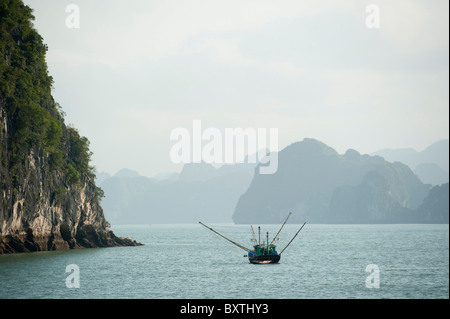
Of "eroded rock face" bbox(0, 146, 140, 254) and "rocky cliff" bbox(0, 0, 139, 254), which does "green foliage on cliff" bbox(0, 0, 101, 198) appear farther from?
"eroded rock face" bbox(0, 146, 140, 254)

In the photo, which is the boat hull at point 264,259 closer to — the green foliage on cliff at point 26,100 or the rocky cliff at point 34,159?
the rocky cliff at point 34,159

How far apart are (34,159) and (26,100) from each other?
7115mm

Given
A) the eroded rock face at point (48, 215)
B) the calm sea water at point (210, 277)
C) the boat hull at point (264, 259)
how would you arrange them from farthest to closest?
the eroded rock face at point (48, 215), the boat hull at point (264, 259), the calm sea water at point (210, 277)

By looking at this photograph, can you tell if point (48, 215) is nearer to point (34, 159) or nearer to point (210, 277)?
point (34, 159)

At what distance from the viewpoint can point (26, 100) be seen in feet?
220

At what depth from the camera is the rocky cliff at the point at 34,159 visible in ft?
208

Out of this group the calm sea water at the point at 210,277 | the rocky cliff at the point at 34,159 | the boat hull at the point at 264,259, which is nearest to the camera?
the calm sea water at the point at 210,277

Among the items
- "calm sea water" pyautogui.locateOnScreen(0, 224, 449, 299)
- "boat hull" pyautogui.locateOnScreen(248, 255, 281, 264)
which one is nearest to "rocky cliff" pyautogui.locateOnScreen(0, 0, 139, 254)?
"calm sea water" pyautogui.locateOnScreen(0, 224, 449, 299)

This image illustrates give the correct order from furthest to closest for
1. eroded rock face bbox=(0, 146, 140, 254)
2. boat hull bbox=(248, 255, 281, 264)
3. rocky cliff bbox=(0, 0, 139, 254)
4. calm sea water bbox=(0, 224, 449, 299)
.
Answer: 1. rocky cliff bbox=(0, 0, 139, 254)
2. eroded rock face bbox=(0, 146, 140, 254)
3. boat hull bbox=(248, 255, 281, 264)
4. calm sea water bbox=(0, 224, 449, 299)

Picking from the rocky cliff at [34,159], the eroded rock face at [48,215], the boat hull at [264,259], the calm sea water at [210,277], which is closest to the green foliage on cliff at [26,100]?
the rocky cliff at [34,159]

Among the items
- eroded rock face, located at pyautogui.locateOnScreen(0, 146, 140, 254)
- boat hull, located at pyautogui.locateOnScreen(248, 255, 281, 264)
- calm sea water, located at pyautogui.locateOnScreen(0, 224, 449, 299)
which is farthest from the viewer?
eroded rock face, located at pyautogui.locateOnScreen(0, 146, 140, 254)

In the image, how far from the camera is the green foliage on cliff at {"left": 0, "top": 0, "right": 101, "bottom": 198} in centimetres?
6438

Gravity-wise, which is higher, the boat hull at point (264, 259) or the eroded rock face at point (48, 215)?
the eroded rock face at point (48, 215)

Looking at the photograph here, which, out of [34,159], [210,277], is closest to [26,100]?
[34,159]
